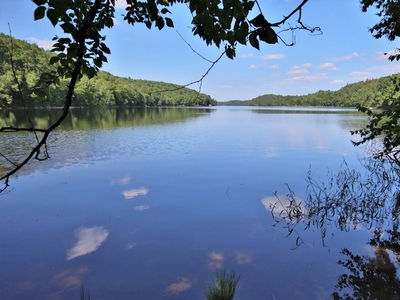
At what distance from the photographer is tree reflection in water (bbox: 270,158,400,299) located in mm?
A: 3961

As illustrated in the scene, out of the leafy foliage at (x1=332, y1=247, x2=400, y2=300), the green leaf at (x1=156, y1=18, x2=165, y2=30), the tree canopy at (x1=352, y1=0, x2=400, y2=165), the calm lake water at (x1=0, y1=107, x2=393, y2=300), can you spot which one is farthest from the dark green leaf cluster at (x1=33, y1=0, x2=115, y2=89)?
the tree canopy at (x1=352, y1=0, x2=400, y2=165)

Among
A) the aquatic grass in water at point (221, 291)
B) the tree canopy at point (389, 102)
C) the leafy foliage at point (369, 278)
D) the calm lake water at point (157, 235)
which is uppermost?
the tree canopy at point (389, 102)

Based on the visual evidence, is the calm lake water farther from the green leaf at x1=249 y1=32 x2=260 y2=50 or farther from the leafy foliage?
the green leaf at x1=249 y1=32 x2=260 y2=50

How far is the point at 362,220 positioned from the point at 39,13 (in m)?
7.12

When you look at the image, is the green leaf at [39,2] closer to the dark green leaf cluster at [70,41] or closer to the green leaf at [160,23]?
the dark green leaf cluster at [70,41]

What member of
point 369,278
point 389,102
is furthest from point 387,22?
point 369,278

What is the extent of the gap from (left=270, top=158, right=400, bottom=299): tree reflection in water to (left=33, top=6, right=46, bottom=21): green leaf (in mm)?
4615

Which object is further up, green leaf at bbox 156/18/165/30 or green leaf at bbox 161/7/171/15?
green leaf at bbox 161/7/171/15

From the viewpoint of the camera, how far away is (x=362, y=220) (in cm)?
619

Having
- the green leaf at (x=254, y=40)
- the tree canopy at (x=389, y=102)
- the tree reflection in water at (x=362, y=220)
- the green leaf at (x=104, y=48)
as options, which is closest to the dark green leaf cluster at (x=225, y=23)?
the green leaf at (x=254, y=40)

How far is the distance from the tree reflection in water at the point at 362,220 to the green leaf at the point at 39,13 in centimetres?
462

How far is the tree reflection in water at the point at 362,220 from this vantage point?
396cm

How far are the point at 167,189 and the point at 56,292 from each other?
4840 mm

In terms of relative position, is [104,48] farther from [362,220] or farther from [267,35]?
[362,220]
